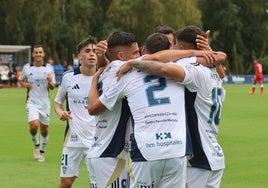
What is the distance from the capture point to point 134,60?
6285mm

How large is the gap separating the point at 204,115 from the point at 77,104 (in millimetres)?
3588

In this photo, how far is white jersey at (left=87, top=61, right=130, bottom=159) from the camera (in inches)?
266

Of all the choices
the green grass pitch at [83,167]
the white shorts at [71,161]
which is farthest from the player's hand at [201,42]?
the green grass pitch at [83,167]

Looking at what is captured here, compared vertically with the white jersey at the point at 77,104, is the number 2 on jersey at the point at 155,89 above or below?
above

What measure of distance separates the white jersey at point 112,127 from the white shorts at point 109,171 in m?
0.08

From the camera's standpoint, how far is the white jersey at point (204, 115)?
645 centimetres

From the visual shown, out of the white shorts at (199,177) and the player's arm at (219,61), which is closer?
the player's arm at (219,61)

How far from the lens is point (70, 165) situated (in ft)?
31.6

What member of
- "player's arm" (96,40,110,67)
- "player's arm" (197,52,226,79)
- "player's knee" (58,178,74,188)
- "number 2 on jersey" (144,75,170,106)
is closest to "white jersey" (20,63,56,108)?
"player's knee" (58,178,74,188)

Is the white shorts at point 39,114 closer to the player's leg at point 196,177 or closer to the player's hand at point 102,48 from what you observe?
the player's hand at point 102,48

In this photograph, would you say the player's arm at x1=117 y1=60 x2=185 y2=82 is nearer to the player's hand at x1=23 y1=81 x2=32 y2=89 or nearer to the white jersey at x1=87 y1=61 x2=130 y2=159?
the white jersey at x1=87 y1=61 x2=130 y2=159

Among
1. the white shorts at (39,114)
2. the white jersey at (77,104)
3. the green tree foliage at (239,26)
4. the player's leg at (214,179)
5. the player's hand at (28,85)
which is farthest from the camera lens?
the green tree foliage at (239,26)

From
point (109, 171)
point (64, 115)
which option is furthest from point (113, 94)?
point (64, 115)

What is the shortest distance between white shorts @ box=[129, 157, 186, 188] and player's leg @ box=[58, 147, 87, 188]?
3.55 meters
